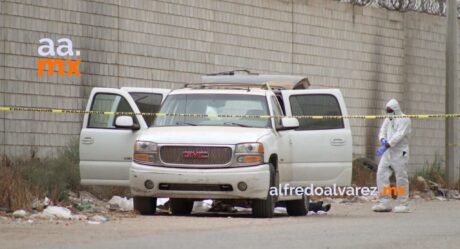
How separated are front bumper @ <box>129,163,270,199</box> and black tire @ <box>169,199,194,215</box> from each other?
4.80ft

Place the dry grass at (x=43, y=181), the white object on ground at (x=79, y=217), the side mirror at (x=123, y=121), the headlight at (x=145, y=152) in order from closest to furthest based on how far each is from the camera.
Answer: the white object on ground at (x=79, y=217), the dry grass at (x=43, y=181), the headlight at (x=145, y=152), the side mirror at (x=123, y=121)

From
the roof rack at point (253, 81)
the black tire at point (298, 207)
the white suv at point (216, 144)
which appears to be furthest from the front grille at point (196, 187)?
the roof rack at point (253, 81)

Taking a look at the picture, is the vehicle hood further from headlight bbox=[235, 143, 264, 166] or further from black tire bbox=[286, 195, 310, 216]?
black tire bbox=[286, 195, 310, 216]

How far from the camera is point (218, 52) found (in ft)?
82.1

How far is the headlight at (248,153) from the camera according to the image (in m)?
17.2

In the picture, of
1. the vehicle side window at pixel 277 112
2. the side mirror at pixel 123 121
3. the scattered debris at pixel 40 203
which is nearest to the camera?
the scattered debris at pixel 40 203

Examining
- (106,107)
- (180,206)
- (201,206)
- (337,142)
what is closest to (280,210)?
(201,206)

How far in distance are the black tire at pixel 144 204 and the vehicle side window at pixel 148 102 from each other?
2008 mm

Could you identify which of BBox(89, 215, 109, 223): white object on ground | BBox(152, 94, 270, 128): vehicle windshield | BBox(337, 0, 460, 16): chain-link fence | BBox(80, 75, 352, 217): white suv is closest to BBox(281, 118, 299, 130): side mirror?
BBox(80, 75, 352, 217): white suv

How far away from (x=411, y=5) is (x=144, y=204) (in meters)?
14.7

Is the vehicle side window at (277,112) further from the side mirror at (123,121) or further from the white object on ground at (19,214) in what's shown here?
the white object on ground at (19,214)

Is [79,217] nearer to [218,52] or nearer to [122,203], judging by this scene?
[122,203]

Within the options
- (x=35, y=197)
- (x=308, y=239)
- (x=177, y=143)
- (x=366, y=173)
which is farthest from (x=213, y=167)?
(x=366, y=173)

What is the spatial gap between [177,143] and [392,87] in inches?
538
